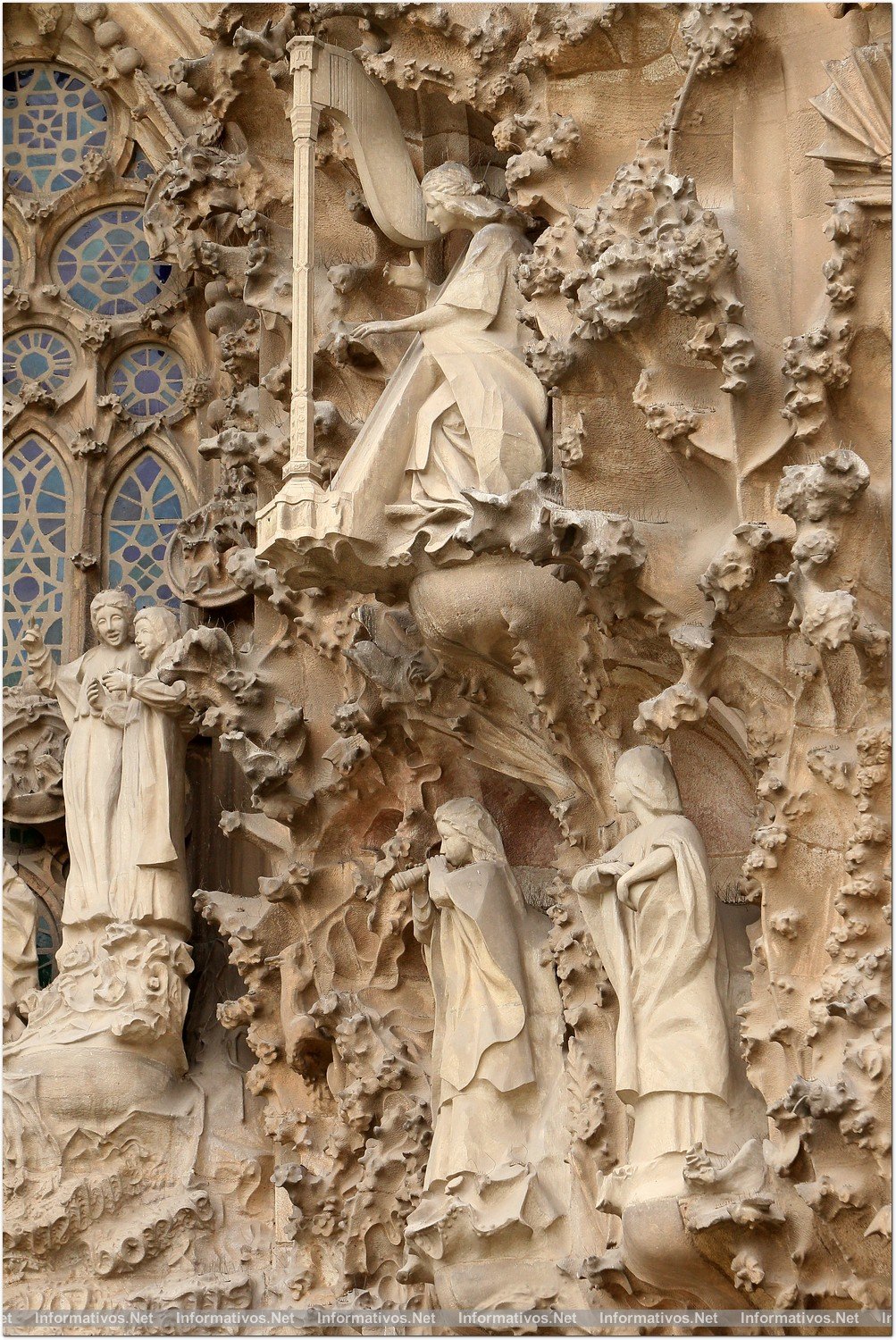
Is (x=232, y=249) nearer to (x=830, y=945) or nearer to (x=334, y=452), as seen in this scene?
(x=334, y=452)

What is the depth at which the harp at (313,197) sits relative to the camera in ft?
35.7

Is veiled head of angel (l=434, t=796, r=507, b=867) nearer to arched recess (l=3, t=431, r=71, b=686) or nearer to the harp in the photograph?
the harp

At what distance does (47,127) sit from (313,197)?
3.39 meters

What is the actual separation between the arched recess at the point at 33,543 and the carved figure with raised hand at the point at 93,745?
0.57 m

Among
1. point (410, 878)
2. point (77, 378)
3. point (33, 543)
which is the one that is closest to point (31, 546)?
point (33, 543)

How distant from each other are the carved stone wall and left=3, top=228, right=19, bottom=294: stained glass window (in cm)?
Result: 70

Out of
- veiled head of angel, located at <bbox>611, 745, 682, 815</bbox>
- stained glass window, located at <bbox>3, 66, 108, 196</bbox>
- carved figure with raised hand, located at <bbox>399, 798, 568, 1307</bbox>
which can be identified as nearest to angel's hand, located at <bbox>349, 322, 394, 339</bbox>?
carved figure with raised hand, located at <bbox>399, 798, 568, 1307</bbox>

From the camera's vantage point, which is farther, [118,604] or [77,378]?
[77,378]

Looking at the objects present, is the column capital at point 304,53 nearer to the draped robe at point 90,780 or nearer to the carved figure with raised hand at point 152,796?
the carved figure with raised hand at point 152,796

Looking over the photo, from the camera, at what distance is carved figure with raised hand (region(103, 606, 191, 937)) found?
12320mm

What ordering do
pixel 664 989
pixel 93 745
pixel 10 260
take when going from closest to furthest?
pixel 664 989 → pixel 93 745 → pixel 10 260

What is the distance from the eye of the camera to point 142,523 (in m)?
13.6

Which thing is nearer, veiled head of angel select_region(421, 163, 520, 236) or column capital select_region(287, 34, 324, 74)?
column capital select_region(287, 34, 324, 74)

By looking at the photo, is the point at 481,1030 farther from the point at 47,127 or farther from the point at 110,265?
the point at 47,127
